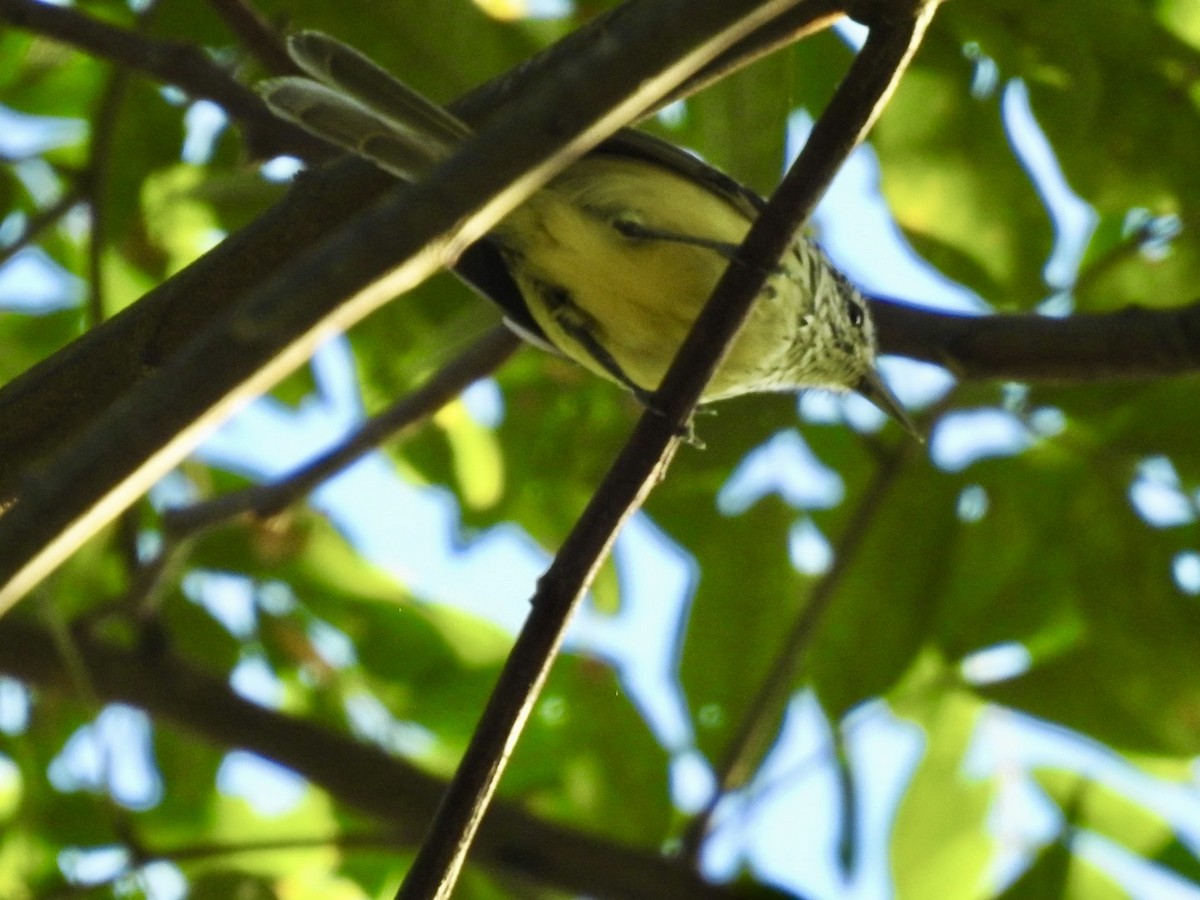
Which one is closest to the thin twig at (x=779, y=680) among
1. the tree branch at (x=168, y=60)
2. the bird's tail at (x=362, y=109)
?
the bird's tail at (x=362, y=109)

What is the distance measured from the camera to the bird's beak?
3.76m

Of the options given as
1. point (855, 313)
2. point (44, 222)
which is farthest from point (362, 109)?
point (855, 313)

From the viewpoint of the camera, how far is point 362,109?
2.78 metres

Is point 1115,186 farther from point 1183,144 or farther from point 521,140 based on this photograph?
point 521,140

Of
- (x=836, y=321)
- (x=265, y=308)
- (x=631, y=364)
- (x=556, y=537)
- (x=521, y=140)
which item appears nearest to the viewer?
(x=265, y=308)

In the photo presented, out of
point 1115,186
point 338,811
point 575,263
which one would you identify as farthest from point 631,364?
point 338,811

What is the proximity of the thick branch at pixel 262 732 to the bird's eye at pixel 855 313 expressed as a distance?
4.36ft

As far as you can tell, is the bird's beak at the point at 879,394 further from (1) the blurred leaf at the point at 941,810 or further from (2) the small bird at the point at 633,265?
(1) the blurred leaf at the point at 941,810

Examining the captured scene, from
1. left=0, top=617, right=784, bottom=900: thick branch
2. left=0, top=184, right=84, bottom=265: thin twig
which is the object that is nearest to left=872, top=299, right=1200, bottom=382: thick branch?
left=0, top=617, right=784, bottom=900: thick branch

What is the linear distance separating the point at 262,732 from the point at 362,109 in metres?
1.53

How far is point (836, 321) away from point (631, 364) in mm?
584

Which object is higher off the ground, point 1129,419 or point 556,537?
point 1129,419

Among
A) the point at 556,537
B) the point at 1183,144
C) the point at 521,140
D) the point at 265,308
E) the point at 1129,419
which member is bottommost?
the point at 265,308

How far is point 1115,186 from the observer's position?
3.26 m
